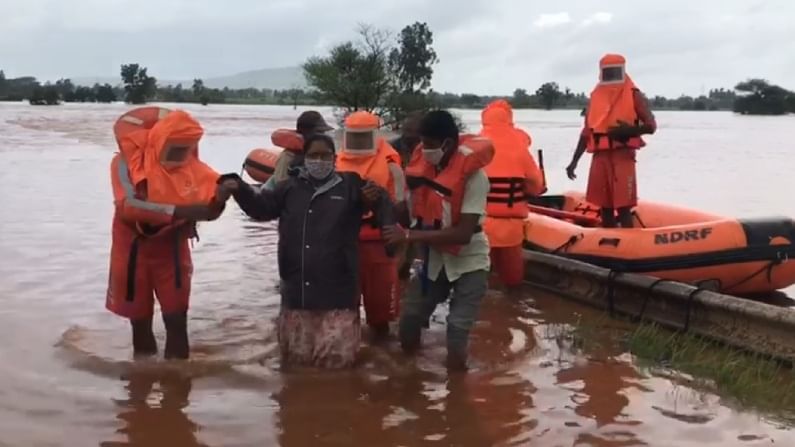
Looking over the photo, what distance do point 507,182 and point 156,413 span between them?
3.39 metres

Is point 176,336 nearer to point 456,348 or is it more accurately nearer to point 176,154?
point 176,154

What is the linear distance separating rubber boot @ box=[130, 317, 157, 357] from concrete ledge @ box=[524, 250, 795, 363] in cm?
367

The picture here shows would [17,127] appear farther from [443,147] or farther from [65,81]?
[65,81]

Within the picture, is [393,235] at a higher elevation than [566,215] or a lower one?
higher

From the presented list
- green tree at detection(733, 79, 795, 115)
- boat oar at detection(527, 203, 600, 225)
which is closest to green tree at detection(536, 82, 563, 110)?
green tree at detection(733, 79, 795, 115)

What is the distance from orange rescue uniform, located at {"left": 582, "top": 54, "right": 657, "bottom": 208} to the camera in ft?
28.0

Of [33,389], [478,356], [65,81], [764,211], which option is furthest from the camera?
[65,81]

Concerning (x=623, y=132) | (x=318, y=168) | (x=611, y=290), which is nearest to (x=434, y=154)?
(x=318, y=168)

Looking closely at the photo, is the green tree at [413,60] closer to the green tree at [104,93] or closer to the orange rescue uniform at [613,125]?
the orange rescue uniform at [613,125]

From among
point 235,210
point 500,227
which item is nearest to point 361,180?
point 500,227

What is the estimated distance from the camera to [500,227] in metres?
7.49

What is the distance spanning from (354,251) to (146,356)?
1.51m

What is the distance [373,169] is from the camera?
20.1 feet

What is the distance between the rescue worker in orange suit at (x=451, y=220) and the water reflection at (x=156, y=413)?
1.44 metres
